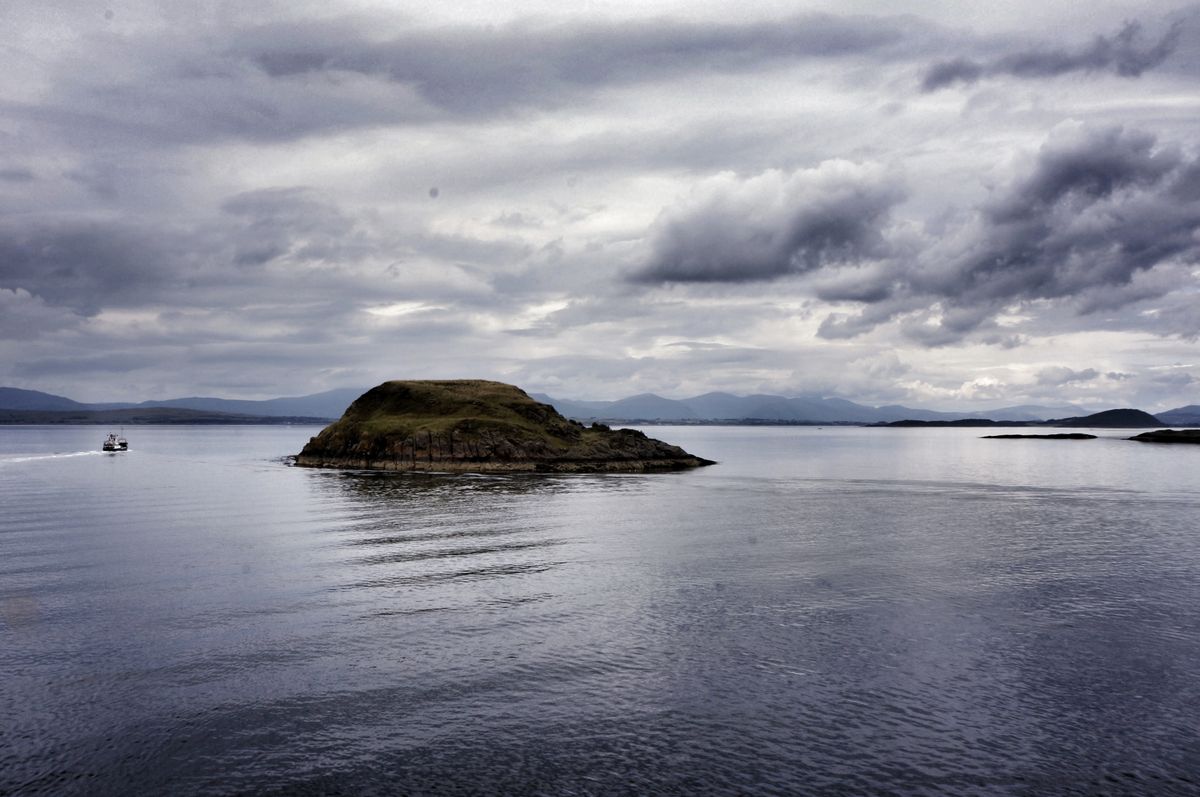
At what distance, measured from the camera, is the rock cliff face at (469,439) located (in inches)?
4277

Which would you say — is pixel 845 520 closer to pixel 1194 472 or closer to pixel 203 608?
pixel 203 608

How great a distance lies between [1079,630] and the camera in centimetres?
2517

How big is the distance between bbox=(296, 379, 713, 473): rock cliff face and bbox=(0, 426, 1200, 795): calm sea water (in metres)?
58.7

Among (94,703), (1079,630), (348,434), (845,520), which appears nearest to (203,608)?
(94,703)

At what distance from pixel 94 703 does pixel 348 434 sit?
106543mm

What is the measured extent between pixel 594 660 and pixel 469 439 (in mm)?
91587

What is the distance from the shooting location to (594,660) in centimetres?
2150

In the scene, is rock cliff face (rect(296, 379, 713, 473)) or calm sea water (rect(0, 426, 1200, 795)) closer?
calm sea water (rect(0, 426, 1200, 795))

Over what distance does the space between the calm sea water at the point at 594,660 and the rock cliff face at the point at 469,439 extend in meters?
58.7

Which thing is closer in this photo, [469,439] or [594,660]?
[594,660]

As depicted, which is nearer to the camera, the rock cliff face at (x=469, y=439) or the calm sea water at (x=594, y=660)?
the calm sea water at (x=594, y=660)

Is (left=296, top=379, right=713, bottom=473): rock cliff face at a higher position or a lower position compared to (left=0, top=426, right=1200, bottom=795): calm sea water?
higher

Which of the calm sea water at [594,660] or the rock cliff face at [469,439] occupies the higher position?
the rock cliff face at [469,439]

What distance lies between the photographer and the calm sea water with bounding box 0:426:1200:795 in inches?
592
